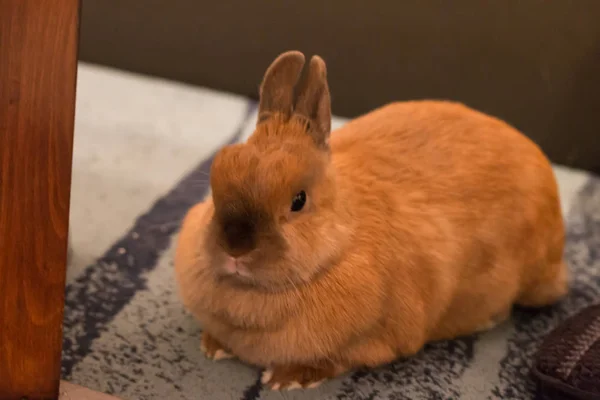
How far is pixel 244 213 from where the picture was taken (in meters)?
0.85

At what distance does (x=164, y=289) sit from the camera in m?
1.25

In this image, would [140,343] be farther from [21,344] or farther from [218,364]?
[21,344]

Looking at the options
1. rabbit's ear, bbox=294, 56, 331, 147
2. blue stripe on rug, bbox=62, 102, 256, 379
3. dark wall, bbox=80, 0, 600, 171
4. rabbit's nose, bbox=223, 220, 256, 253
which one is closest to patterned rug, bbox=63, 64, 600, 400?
blue stripe on rug, bbox=62, 102, 256, 379

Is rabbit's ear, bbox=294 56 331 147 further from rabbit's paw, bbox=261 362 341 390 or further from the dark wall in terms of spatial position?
the dark wall

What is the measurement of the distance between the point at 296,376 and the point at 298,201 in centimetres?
32

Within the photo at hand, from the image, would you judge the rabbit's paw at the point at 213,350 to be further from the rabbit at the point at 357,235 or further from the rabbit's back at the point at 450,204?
the rabbit's back at the point at 450,204

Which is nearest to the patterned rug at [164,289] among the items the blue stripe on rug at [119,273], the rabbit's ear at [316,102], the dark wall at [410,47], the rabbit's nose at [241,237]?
the blue stripe on rug at [119,273]

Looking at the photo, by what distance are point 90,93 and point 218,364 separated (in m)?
1.13

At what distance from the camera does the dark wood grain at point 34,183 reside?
71cm

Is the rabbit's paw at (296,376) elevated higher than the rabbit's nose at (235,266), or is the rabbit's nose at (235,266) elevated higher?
the rabbit's nose at (235,266)

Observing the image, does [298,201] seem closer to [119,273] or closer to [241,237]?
[241,237]

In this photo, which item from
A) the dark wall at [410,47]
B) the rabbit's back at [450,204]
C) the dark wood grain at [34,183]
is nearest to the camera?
the dark wood grain at [34,183]

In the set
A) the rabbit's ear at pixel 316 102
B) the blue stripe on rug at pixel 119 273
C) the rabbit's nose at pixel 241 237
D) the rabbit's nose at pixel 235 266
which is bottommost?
the blue stripe on rug at pixel 119 273

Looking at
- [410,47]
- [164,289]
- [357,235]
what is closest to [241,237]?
[357,235]
